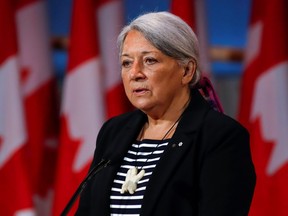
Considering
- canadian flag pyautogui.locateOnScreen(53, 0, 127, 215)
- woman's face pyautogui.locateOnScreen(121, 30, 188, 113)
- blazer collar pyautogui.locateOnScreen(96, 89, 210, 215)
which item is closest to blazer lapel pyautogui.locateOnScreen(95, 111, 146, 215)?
blazer collar pyautogui.locateOnScreen(96, 89, 210, 215)

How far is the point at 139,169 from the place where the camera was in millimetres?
1878

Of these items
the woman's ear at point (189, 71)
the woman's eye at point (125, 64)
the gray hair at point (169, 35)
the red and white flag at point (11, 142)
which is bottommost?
the red and white flag at point (11, 142)

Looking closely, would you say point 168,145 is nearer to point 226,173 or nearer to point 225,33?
point 226,173

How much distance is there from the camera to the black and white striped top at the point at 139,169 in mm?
1827

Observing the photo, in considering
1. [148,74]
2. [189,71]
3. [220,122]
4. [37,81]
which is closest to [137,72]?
[148,74]

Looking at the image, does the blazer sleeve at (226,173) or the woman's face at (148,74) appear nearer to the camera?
the blazer sleeve at (226,173)

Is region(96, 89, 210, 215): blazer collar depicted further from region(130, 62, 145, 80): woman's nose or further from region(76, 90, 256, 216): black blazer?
region(130, 62, 145, 80): woman's nose

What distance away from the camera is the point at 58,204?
329 centimetres

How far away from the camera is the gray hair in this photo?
6.05 ft

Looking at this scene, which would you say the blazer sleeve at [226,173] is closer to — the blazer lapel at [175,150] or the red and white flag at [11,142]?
the blazer lapel at [175,150]

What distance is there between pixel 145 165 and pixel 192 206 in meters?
0.19

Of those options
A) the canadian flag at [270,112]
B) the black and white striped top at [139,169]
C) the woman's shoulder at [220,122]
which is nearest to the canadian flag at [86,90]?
the canadian flag at [270,112]

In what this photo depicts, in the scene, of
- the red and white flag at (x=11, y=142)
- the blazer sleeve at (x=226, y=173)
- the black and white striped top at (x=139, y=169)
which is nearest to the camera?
the blazer sleeve at (x=226, y=173)

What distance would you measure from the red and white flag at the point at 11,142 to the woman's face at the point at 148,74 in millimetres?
1500
